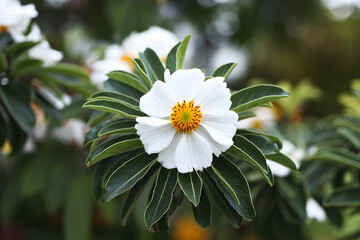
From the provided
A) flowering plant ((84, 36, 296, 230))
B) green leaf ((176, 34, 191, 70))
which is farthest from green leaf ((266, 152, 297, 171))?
green leaf ((176, 34, 191, 70))

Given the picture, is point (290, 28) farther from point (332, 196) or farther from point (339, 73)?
point (332, 196)

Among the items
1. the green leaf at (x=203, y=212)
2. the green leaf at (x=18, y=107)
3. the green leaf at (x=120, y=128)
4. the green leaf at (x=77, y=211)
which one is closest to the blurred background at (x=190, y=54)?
the green leaf at (x=77, y=211)

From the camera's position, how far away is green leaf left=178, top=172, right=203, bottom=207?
58 cm

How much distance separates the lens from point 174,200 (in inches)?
26.7

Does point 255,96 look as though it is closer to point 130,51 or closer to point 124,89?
point 124,89

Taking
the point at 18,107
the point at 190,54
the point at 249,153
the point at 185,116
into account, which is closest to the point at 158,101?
the point at 185,116

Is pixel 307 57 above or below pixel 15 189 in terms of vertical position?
below

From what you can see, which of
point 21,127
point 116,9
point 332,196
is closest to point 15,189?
point 21,127

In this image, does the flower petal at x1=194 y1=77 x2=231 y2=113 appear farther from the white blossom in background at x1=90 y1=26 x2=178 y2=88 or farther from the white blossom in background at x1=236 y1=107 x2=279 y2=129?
the white blossom in background at x1=236 y1=107 x2=279 y2=129

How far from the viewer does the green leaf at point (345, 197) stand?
797 millimetres

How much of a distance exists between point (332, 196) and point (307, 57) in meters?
3.00

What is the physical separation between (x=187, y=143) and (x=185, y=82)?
93 mm

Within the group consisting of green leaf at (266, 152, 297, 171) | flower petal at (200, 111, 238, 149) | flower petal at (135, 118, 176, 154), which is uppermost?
flower petal at (200, 111, 238, 149)

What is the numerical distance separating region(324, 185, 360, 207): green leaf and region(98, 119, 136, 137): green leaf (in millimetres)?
432
